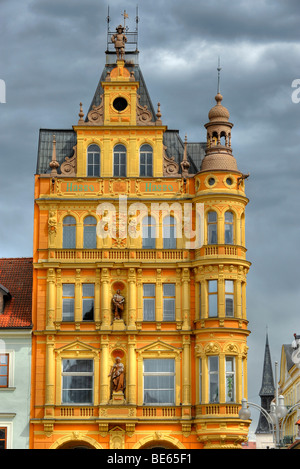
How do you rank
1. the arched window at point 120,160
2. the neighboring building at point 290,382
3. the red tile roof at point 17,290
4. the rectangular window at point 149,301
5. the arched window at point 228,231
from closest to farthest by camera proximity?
the rectangular window at point 149,301
the arched window at point 228,231
the red tile roof at point 17,290
the arched window at point 120,160
the neighboring building at point 290,382

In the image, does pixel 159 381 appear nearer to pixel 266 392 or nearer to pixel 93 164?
pixel 93 164

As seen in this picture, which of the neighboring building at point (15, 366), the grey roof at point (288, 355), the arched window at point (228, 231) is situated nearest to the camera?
the neighboring building at point (15, 366)

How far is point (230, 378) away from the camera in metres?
67.1

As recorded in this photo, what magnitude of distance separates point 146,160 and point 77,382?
1413cm

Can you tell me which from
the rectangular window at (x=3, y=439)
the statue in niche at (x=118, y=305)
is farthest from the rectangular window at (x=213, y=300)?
the rectangular window at (x=3, y=439)

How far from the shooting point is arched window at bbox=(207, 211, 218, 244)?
68938 mm

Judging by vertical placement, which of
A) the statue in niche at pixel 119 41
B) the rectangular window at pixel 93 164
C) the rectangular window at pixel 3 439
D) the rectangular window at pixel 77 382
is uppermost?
the statue in niche at pixel 119 41

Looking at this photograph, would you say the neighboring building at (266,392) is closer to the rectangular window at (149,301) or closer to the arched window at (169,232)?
the arched window at (169,232)

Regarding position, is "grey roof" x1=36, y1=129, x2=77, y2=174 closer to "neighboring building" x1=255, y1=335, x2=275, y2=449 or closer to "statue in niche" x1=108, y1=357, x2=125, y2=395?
"statue in niche" x1=108, y1=357, x2=125, y2=395

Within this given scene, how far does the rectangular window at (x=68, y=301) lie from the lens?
6875 cm

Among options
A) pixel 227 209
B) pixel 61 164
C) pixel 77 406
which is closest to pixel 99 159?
pixel 61 164

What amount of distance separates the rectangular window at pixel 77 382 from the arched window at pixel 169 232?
8.40 m

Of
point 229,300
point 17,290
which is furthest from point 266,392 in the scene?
point 229,300
